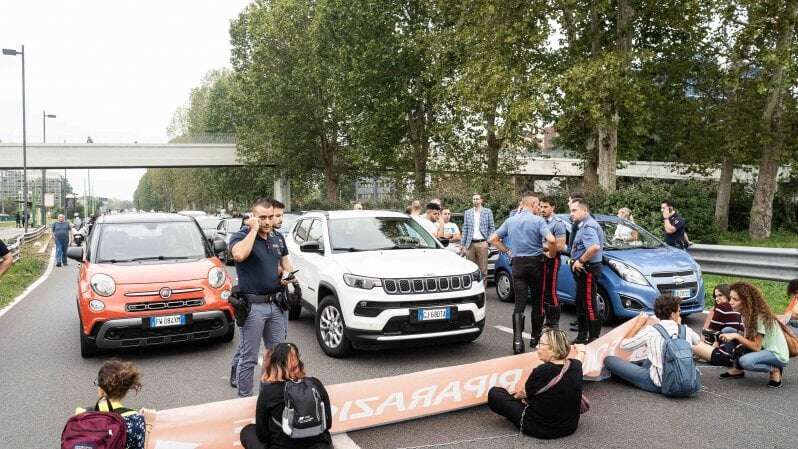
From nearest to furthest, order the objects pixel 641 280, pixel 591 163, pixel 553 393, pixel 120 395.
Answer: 1. pixel 120 395
2. pixel 553 393
3. pixel 641 280
4. pixel 591 163

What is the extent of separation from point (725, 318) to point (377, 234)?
415cm

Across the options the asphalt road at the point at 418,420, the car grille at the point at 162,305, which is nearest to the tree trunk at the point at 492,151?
the asphalt road at the point at 418,420

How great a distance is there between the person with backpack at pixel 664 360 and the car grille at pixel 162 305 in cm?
466

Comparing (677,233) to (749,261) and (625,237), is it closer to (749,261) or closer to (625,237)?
(749,261)

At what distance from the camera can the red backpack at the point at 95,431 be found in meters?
3.33

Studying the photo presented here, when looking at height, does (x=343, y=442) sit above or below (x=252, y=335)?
below

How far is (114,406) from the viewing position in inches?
145

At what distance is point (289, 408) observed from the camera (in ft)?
12.1

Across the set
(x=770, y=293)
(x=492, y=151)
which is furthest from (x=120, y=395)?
(x=492, y=151)

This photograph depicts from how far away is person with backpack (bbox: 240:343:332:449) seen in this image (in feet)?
12.1

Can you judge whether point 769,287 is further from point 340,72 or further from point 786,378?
point 340,72

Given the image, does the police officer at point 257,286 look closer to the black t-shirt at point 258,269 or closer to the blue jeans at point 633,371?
the black t-shirt at point 258,269

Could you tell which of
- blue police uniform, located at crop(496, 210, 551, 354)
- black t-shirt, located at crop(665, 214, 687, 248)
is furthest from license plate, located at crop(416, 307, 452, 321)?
black t-shirt, located at crop(665, 214, 687, 248)

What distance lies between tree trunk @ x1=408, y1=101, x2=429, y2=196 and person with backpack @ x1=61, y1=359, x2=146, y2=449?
26.1 metres
